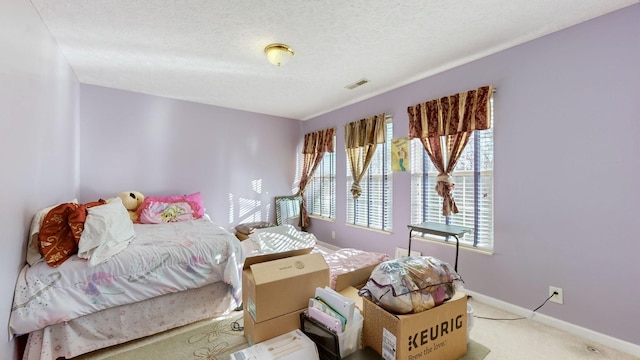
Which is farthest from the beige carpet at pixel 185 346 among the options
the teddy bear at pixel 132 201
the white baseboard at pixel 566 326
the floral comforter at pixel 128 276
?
the white baseboard at pixel 566 326

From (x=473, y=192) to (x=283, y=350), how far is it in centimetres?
234

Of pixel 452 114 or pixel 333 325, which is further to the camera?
pixel 452 114

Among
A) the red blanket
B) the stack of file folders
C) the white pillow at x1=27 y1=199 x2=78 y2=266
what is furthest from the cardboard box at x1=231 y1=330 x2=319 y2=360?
the white pillow at x1=27 y1=199 x2=78 y2=266

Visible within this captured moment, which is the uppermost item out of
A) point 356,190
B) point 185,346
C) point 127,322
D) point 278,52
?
point 278,52

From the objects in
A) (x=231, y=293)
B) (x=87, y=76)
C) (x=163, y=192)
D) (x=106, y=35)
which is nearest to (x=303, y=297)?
(x=231, y=293)

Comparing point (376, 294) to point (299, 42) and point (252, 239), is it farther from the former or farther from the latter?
point (252, 239)

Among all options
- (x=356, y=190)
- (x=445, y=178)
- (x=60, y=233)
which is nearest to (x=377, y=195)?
(x=356, y=190)

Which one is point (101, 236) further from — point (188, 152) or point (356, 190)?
point (356, 190)

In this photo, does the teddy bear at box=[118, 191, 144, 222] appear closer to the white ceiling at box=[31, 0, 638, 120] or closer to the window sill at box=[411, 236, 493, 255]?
the white ceiling at box=[31, 0, 638, 120]

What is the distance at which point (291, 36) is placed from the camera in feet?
7.02

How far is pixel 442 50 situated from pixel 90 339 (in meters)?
3.59

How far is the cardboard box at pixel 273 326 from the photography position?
4.03 ft

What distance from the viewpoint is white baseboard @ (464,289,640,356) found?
1.73 meters

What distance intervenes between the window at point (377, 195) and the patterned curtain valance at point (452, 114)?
1.56 ft
